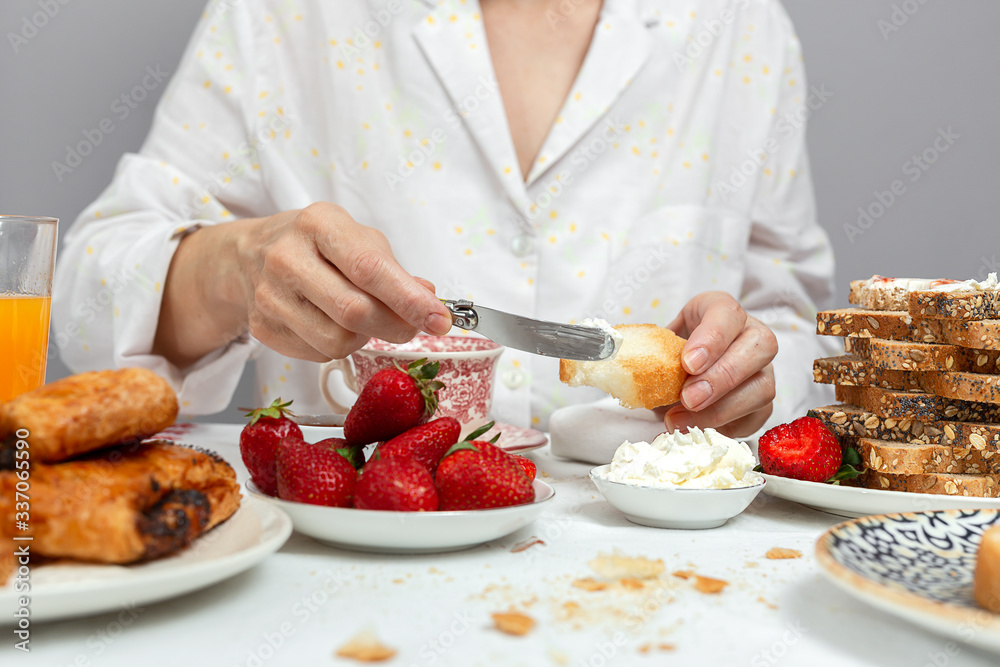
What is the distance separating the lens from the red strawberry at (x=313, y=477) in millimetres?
705

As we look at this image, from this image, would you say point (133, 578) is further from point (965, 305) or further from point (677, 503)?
point (965, 305)

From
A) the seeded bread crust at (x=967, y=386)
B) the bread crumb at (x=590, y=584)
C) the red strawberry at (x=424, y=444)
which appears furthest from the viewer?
the seeded bread crust at (x=967, y=386)

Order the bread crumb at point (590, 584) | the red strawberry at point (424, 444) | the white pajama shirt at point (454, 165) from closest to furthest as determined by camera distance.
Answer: the bread crumb at point (590, 584) < the red strawberry at point (424, 444) < the white pajama shirt at point (454, 165)

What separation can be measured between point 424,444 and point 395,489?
92 mm

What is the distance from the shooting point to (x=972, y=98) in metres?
2.28

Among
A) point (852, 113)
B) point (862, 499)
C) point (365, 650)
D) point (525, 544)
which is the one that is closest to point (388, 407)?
point (525, 544)

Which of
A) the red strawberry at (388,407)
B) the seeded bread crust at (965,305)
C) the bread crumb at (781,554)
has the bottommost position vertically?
the bread crumb at (781,554)

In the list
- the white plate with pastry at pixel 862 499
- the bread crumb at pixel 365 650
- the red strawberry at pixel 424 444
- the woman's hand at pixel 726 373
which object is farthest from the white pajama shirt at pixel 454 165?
the bread crumb at pixel 365 650

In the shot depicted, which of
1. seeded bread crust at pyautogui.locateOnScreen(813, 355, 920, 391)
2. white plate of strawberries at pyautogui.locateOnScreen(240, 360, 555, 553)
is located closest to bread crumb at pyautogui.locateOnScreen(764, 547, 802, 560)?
white plate of strawberries at pyautogui.locateOnScreen(240, 360, 555, 553)

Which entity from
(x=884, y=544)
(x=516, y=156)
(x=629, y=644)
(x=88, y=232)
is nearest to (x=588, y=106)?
(x=516, y=156)

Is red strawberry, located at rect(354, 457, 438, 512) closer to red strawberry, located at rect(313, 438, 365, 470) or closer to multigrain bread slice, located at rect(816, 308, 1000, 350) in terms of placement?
red strawberry, located at rect(313, 438, 365, 470)

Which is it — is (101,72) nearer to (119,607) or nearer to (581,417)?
(581,417)

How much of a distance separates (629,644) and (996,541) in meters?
0.27

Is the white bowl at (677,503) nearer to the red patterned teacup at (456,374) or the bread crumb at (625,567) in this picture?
the bread crumb at (625,567)
